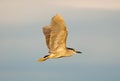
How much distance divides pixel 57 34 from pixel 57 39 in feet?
2.23

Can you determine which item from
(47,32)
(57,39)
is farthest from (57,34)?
Answer: (47,32)

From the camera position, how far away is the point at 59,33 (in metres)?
107

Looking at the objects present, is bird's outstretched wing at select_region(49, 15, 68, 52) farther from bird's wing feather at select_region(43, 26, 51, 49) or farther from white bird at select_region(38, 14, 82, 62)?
bird's wing feather at select_region(43, 26, 51, 49)

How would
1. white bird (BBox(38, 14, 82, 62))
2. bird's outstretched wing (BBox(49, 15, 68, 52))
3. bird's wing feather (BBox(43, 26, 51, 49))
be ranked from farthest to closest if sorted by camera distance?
bird's wing feather (BBox(43, 26, 51, 49)) → white bird (BBox(38, 14, 82, 62)) → bird's outstretched wing (BBox(49, 15, 68, 52))

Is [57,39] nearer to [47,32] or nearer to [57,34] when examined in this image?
[57,34]

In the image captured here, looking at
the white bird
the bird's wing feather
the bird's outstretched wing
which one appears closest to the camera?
the bird's outstretched wing

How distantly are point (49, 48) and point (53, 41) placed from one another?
980 millimetres

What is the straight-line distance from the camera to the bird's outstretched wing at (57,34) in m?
106

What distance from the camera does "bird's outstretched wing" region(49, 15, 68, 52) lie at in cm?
10556

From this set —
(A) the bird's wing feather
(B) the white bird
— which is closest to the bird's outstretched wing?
(B) the white bird

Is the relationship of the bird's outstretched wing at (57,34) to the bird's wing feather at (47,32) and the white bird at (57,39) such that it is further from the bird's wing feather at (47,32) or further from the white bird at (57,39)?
the bird's wing feather at (47,32)

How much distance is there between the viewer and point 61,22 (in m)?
106

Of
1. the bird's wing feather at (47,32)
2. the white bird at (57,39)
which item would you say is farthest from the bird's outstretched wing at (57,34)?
the bird's wing feather at (47,32)

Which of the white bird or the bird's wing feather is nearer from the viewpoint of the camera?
the white bird
